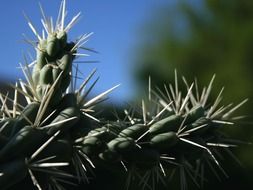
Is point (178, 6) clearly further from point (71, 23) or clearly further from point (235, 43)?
point (71, 23)

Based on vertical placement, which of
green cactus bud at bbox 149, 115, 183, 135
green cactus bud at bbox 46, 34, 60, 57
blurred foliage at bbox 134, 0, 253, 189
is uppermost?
green cactus bud at bbox 46, 34, 60, 57

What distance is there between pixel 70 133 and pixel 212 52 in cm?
570

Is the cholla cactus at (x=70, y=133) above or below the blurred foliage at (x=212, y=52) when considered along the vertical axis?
above

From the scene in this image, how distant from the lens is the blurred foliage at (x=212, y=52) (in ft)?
19.8

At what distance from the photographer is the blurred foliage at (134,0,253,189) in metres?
6.03

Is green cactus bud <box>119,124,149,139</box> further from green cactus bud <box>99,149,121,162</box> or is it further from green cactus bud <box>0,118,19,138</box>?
green cactus bud <box>0,118,19,138</box>

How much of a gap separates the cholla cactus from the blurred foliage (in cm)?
450

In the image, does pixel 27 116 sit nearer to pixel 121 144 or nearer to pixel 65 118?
pixel 65 118

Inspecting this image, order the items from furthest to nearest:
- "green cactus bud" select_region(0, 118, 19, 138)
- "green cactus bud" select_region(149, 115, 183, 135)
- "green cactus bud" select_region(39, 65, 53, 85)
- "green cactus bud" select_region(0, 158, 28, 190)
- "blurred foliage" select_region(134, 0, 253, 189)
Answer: "blurred foliage" select_region(134, 0, 253, 189)
"green cactus bud" select_region(149, 115, 183, 135)
"green cactus bud" select_region(39, 65, 53, 85)
"green cactus bud" select_region(0, 118, 19, 138)
"green cactus bud" select_region(0, 158, 28, 190)

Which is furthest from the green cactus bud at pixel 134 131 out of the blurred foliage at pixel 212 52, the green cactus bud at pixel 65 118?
the blurred foliage at pixel 212 52

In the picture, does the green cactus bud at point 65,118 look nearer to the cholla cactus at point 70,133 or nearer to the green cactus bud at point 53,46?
the cholla cactus at point 70,133

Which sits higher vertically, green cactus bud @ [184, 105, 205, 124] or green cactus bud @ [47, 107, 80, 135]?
green cactus bud @ [47, 107, 80, 135]

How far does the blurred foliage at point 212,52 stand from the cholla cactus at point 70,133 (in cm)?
450

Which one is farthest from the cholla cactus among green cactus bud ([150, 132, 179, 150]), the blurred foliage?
the blurred foliage
